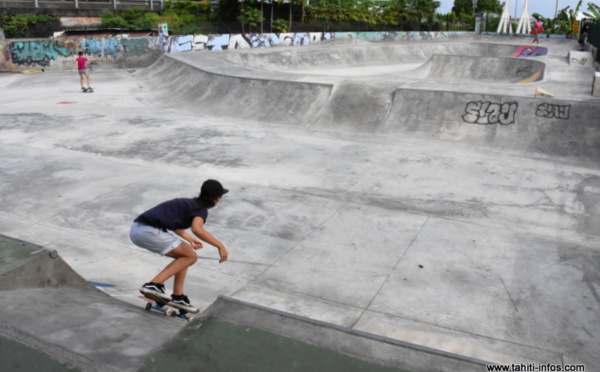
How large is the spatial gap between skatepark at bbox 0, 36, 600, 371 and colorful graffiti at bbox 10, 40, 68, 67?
1077cm

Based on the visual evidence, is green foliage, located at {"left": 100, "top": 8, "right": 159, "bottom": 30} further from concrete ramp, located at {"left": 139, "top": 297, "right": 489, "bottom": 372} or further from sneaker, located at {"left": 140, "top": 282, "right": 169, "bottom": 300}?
concrete ramp, located at {"left": 139, "top": 297, "right": 489, "bottom": 372}

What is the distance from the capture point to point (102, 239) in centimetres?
688

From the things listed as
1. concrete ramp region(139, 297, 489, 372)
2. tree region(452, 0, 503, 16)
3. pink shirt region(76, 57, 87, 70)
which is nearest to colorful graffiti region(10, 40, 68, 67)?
pink shirt region(76, 57, 87, 70)

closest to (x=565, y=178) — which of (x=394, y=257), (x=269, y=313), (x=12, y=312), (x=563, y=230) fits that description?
(x=563, y=230)

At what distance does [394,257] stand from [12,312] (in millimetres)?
4266

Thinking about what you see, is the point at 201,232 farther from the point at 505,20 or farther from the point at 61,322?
the point at 505,20

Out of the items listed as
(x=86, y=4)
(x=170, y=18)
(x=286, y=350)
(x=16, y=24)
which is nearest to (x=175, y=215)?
(x=286, y=350)

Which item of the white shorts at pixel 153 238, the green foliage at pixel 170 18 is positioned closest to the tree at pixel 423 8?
the green foliage at pixel 170 18

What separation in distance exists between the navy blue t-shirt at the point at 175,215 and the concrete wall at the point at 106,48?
85.3ft

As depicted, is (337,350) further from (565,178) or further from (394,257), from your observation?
(565,178)

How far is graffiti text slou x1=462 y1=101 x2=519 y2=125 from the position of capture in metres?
12.2

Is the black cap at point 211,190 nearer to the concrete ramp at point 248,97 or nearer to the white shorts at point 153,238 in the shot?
the white shorts at point 153,238

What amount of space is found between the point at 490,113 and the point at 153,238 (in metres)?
Result: 10.4

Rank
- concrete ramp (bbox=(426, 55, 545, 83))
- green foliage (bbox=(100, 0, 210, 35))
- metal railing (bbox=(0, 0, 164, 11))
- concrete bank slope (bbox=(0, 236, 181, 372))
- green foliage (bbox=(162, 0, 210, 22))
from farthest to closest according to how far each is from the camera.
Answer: green foliage (bbox=(162, 0, 210, 22))
metal railing (bbox=(0, 0, 164, 11))
green foliage (bbox=(100, 0, 210, 35))
concrete ramp (bbox=(426, 55, 545, 83))
concrete bank slope (bbox=(0, 236, 181, 372))
